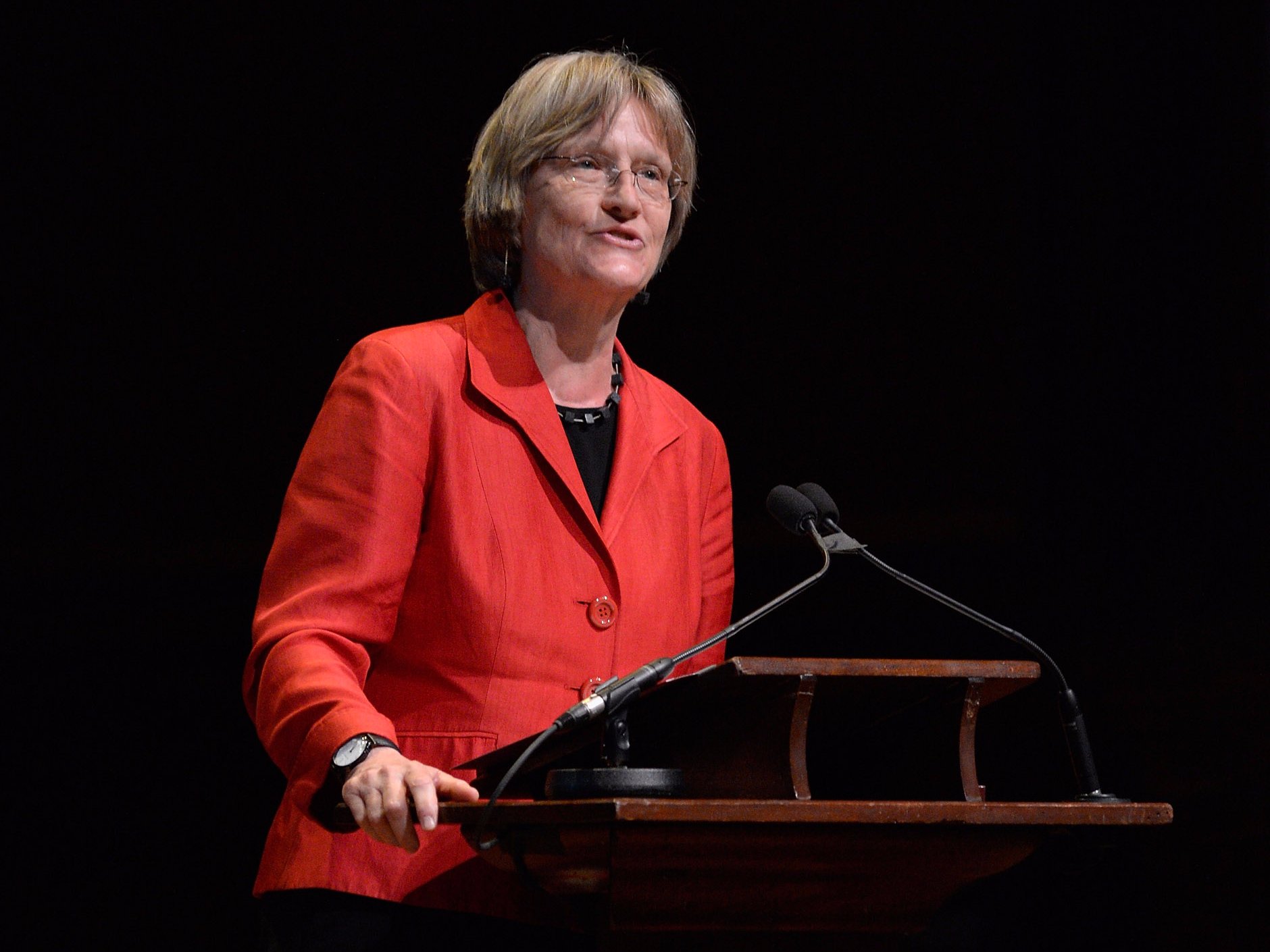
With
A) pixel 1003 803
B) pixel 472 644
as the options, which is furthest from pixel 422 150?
pixel 1003 803

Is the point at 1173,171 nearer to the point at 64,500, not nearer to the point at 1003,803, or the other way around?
the point at 1003,803

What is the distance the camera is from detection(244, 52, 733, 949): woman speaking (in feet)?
5.06

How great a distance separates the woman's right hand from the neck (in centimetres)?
73

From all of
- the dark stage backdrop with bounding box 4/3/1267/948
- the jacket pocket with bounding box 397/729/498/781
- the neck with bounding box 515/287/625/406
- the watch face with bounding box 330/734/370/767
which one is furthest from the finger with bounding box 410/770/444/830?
the dark stage backdrop with bounding box 4/3/1267/948

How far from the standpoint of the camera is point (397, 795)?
1245 mm

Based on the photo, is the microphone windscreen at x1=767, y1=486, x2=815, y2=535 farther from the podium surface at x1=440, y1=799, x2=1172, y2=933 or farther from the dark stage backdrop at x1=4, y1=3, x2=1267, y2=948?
the dark stage backdrop at x1=4, y1=3, x2=1267, y2=948

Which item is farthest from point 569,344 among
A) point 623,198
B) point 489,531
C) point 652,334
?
point 652,334

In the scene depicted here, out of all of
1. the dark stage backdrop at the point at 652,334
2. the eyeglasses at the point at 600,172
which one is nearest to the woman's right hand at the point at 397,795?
the eyeglasses at the point at 600,172

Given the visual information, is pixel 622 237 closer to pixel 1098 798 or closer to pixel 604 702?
pixel 604 702

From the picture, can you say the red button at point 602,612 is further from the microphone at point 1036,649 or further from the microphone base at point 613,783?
the microphone base at point 613,783

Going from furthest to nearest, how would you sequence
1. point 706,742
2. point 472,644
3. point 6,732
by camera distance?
point 6,732
point 472,644
point 706,742

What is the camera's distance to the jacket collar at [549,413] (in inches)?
69.1

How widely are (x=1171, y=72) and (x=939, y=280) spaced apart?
0.73 metres

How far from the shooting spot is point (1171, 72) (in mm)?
3014
